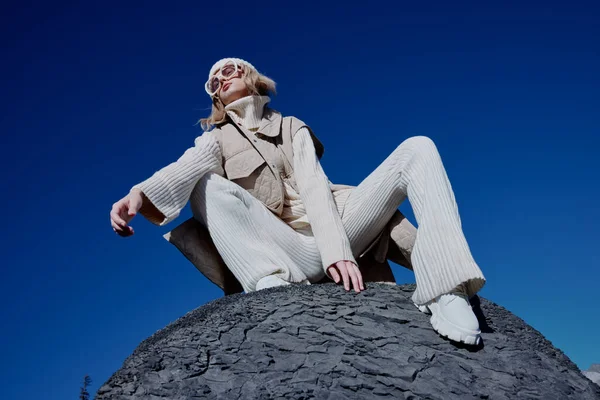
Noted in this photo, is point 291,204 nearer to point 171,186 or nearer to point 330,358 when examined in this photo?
point 171,186

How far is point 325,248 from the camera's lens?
12.0ft

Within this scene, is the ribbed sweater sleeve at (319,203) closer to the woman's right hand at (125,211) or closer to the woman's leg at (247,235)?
the woman's leg at (247,235)

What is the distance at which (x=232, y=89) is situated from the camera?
461 cm

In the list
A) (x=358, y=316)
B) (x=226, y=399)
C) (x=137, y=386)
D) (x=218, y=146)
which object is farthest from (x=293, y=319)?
(x=218, y=146)

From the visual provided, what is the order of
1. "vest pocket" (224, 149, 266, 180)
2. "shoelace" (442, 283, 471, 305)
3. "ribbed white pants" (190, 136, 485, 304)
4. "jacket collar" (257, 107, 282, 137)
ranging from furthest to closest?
"jacket collar" (257, 107, 282, 137) < "vest pocket" (224, 149, 266, 180) < "ribbed white pants" (190, 136, 485, 304) < "shoelace" (442, 283, 471, 305)

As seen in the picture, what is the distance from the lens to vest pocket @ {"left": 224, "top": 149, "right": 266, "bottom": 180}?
13.7ft

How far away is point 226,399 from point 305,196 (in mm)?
1776

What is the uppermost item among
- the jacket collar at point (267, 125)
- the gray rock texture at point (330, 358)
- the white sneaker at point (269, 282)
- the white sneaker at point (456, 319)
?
the jacket collar at point (267, 125)

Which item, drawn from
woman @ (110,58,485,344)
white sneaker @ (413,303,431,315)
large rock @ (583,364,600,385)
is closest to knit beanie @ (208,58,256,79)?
woman @ (110,58,485,344)

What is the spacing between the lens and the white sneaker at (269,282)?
363cm

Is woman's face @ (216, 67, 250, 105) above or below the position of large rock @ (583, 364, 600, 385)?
above

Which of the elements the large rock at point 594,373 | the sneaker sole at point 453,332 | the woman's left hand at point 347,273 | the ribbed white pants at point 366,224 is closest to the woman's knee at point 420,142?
the ribbed white pants at point 366,224

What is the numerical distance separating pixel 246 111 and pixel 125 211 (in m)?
1.35

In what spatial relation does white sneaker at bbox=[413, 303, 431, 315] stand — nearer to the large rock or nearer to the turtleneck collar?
the turtleneck collar
